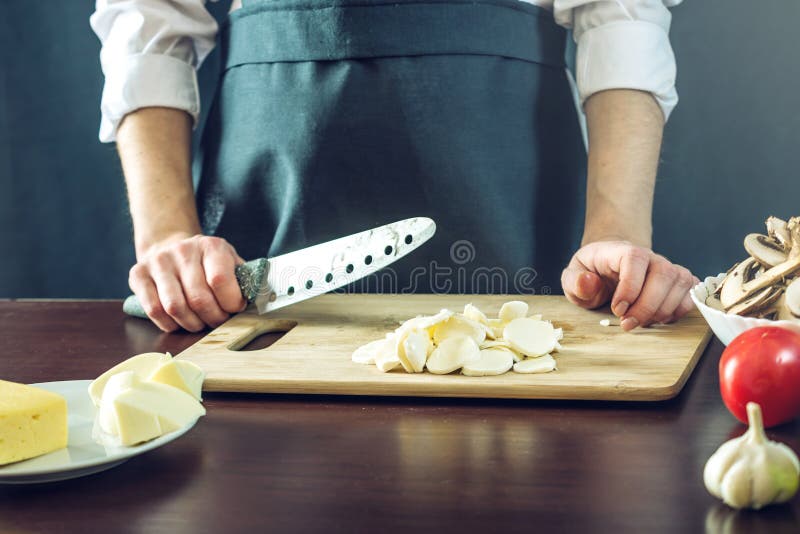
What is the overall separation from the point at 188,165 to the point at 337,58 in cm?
32

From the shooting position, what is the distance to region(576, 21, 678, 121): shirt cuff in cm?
141

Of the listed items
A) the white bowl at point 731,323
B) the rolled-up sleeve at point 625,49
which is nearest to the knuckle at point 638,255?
the white bowl at point 731,323

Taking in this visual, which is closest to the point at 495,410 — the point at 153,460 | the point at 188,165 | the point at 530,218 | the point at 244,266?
the point at 153,460

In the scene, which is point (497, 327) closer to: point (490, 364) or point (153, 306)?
point (490, 364)

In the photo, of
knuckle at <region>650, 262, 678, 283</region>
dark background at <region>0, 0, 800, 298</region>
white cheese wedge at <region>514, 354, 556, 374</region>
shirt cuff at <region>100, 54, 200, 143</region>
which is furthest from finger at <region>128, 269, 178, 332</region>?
dark background at <region>0, 0, 800, 298</region>

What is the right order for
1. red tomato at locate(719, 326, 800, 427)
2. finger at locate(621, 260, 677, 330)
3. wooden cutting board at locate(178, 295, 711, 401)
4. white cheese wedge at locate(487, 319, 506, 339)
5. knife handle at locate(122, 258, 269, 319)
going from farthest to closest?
1. knife handle at locate(122, 258, 269, 319)
2. finger at locate(621, 260, 677, 330)
3. white cheese wedge at locate(487, 319, 506, 339)
4. wooden cutting board at locate(178, 295, 711, 401)
5. red tomato at locate(719, 326, 800, 427)

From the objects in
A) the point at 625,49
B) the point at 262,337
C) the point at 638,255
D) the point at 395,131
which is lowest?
the point at 262,337

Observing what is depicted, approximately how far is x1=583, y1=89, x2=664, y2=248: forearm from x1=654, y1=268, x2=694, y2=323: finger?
0.80 ft

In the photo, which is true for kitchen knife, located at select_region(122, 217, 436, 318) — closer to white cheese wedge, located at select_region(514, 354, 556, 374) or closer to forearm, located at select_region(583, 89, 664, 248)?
white cheese wedge, located at select_region(514, 354, 556, 374)

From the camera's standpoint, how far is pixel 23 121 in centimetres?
236

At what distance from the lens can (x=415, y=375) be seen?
0.88 meters

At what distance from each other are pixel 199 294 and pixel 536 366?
19.1 inches

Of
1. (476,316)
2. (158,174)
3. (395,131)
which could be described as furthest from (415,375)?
(158,174)

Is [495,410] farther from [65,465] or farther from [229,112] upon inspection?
[229,112]
